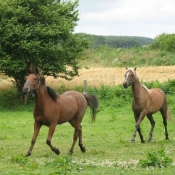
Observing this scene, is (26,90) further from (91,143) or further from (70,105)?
(91,143)

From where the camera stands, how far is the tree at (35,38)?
1081 inches

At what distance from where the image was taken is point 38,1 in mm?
29406

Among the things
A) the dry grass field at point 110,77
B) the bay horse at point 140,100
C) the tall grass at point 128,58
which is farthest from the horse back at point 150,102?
the tall grass at point 128,58

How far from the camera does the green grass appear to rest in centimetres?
909

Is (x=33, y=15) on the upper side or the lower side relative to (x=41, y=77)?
upper

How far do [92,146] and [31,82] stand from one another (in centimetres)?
371

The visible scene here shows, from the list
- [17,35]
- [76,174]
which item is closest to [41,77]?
[76,174]

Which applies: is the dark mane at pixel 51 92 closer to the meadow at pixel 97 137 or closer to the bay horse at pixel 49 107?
the bay horse at pixel 49 107

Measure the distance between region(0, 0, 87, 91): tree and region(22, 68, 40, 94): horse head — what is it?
626 inches

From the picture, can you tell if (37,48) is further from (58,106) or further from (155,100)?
(58,106)

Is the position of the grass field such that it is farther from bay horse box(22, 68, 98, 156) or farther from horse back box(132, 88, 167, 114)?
horse back box(132, 88, 167, 114)

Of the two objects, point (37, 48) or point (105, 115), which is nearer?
point (105, 115)

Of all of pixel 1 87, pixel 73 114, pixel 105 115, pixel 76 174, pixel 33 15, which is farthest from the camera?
pixel 1 87

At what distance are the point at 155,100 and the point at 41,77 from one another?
559 cm
